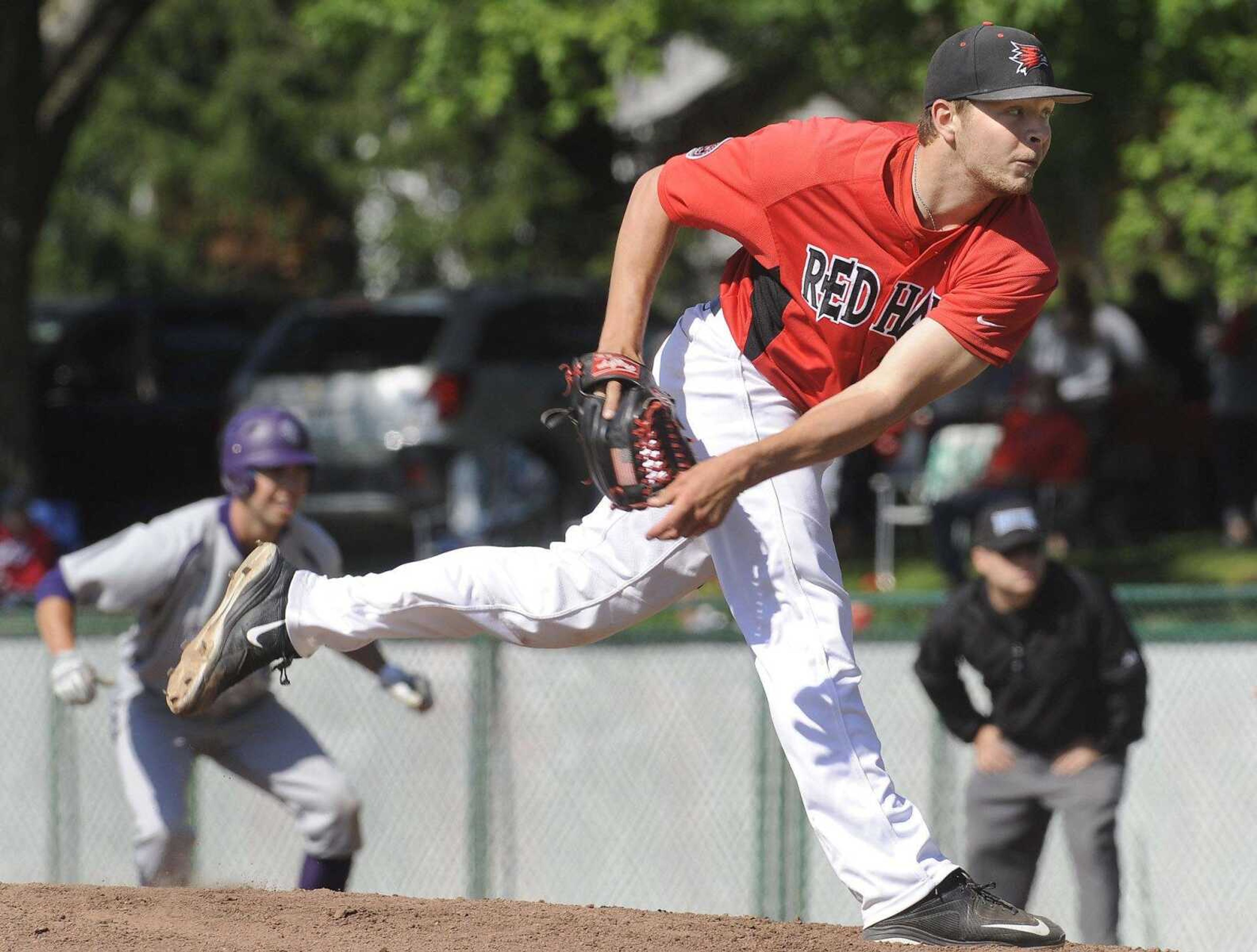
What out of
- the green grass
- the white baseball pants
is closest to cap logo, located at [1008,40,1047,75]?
the white baseball pants

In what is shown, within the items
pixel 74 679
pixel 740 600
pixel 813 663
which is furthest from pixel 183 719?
pixel 813 663

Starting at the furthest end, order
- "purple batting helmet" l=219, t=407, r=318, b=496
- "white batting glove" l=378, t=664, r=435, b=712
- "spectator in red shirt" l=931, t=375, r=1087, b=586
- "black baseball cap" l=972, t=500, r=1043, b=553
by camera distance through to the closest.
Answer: "spectator in red shirt" l=931, t=375, r=1087, b=586
"black baseball cap" l=972, t=500, r=1043, b=553
"white batting glove" l=378, t=664, r=435, b=712
"purple batting helmet" l=219, t=407, r=318, b=496

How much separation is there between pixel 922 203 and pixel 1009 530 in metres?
3.10

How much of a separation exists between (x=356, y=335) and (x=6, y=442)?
2.53m

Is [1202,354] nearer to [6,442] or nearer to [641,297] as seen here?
[6,442]

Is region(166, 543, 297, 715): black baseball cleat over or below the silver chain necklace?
below

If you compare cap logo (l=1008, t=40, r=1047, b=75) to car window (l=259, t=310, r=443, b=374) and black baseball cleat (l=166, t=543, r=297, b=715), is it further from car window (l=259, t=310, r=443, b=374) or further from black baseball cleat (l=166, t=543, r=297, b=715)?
car window (l=259, t=310, r=443, b=374)

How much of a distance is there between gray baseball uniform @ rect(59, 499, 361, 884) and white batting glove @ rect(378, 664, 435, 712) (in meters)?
0.33

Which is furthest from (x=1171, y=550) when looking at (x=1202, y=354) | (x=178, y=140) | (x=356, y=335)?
(x=178, y=140)

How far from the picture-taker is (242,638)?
472cm

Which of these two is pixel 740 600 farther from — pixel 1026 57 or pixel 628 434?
pixel 1026 57

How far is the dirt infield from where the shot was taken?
4.44m

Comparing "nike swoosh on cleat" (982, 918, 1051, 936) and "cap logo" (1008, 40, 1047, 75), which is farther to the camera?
"nike swoosh on cleat" (982, 918, 1051, 936)

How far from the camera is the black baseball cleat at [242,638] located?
469 cm
